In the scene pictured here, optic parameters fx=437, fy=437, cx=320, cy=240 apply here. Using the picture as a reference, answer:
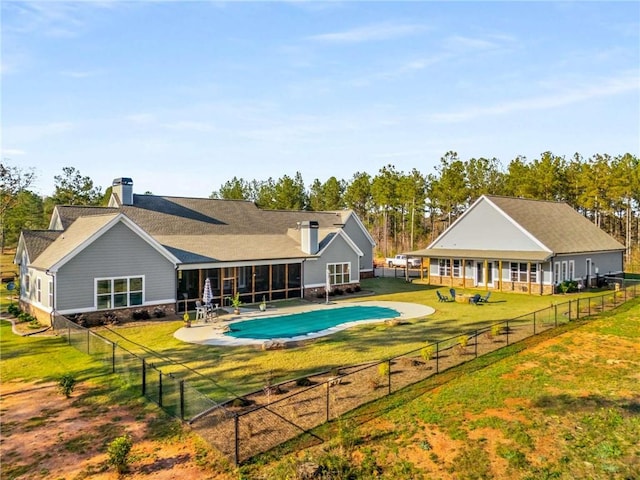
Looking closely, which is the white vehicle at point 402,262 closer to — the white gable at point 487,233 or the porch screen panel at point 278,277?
the white gable at point 487,233

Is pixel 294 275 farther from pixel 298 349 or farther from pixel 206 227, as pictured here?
pixel 298 349

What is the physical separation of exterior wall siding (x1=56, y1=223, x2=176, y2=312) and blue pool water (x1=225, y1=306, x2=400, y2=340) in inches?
202

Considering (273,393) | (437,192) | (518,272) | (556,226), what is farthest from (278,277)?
(437,192)

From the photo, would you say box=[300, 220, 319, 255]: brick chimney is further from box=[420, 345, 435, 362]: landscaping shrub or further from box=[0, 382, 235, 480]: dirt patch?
box=[0, 382, 235, 480]: dirt patch

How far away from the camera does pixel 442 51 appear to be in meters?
18.4

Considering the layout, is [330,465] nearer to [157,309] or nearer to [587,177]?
[157,309]

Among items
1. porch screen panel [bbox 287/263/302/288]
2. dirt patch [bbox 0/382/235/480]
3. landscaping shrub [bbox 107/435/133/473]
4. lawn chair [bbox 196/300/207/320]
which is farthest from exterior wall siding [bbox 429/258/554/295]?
landscaping shrub [bbox 107/435/133/473]

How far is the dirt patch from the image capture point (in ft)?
28.3

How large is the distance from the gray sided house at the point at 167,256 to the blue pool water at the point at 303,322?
4836mm

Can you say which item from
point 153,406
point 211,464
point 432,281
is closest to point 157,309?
point 153,406

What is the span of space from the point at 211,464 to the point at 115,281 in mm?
16063

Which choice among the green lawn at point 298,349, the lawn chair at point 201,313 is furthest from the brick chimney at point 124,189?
the green lawn at point 298,349

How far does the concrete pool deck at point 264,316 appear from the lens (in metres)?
18.6

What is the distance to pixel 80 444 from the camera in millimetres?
9688
